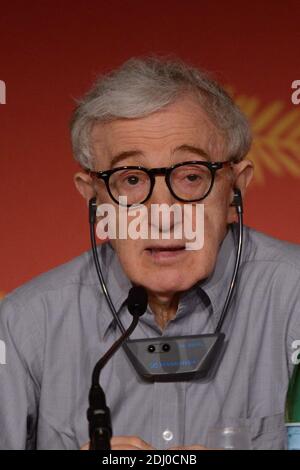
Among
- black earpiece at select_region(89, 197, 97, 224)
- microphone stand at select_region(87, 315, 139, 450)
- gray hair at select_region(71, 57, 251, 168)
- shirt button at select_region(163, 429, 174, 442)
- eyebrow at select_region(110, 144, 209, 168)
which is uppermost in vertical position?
gray hair at select_region(71, 57, 251, 168)

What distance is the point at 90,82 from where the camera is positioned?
6.50 feet

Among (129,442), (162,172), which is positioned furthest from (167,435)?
(162,172)

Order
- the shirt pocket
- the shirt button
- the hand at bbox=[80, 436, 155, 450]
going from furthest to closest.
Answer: the shirt button < the shirt pocket < the hand at bbox=[80, 436, 155, 450]

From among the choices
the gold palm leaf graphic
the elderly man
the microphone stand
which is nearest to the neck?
the elderly man

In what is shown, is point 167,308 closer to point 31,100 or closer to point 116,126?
point 116,126

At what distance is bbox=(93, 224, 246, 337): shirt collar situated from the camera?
175 cm

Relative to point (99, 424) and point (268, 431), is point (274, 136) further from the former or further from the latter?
point (99, 424)

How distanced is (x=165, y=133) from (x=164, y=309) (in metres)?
0.34

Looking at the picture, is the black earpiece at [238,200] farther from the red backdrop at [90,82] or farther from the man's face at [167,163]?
the red backdrop at [90,82]

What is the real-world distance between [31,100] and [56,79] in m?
0.07

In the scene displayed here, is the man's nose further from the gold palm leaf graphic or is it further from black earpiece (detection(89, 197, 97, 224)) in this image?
the gold palm leaf graphic

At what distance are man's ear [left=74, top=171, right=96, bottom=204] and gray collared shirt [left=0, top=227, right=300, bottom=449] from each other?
130 millimetres

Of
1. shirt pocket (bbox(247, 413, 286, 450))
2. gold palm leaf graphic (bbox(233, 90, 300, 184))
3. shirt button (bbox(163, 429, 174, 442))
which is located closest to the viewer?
shirt pocket (bbox(247, 413, 286, 450))

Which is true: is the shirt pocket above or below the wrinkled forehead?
below
